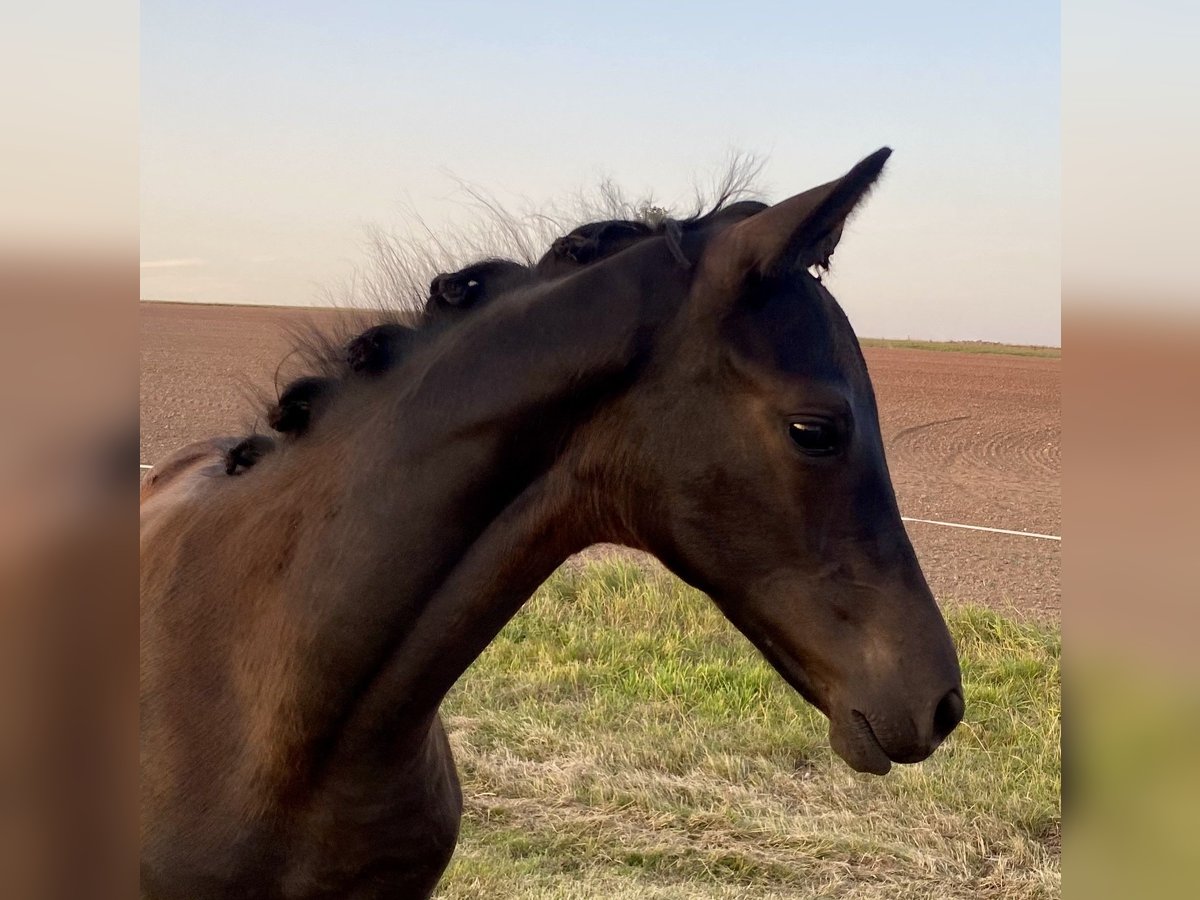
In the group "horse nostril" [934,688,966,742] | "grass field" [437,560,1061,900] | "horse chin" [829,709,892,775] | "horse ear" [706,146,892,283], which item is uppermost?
"horse ear" [706,146,892,283]

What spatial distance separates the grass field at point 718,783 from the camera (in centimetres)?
385

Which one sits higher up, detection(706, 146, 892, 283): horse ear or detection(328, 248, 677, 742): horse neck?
detection(706, 146, 892, 283): horse ear

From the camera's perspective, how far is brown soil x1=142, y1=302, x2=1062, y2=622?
340 inches

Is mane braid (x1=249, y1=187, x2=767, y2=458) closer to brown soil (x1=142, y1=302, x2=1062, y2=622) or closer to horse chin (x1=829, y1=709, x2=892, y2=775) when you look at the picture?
horse chin (x1=829, y1=709, x2=892, y2=775)

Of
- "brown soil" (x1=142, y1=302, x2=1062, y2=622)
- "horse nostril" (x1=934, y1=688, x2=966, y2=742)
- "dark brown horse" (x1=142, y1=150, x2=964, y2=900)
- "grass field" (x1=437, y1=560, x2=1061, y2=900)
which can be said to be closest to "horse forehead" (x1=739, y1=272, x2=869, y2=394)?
"dark brown horse" (x1=142, y1=150, x2=964, y2=900)

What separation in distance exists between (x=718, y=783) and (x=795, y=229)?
11.4 feet

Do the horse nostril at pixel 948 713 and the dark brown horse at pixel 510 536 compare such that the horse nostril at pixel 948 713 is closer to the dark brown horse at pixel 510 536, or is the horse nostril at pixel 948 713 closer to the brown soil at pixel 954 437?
the dark brown horse at pixel 510 536

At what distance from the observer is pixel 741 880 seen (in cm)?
386

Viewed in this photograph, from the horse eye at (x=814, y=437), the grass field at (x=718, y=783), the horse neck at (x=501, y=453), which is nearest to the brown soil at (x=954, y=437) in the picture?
the grass field at (x=718, y=783)

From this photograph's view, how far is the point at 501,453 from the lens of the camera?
165 cm

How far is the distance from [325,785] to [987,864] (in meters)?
3.13
